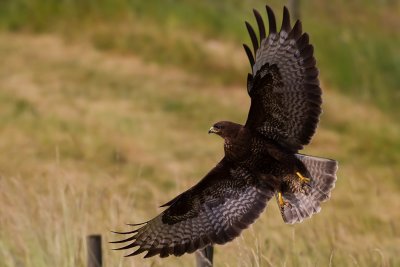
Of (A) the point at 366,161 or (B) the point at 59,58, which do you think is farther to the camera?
(B) the point at 59,58

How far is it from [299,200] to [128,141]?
7358 mm

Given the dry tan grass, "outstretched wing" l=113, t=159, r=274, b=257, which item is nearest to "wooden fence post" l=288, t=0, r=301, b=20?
the dry tan grass

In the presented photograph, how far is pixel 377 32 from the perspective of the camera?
60.1ft

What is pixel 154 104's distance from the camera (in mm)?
13898

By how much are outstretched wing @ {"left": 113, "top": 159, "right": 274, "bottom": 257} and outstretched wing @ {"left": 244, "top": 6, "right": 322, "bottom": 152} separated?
285 mm

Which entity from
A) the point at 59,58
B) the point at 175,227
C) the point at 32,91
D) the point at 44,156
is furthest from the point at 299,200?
the point at 59,58

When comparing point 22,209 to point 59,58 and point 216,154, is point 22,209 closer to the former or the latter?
point 216,154

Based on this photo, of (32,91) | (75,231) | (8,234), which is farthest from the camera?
(32,91)

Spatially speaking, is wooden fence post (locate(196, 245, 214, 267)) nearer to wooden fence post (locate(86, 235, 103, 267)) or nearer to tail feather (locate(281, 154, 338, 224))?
tail feather (locate(281, 154, 338, 224))

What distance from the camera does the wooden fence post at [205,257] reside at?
470cm

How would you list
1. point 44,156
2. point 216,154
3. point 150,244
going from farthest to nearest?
point 216,154
point 44,156
point 150,244

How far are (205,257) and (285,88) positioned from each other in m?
0.92

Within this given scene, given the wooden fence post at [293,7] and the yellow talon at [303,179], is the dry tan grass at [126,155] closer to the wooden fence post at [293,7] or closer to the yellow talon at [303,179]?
the yellow talon at [303,179]

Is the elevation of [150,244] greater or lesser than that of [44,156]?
lesser
